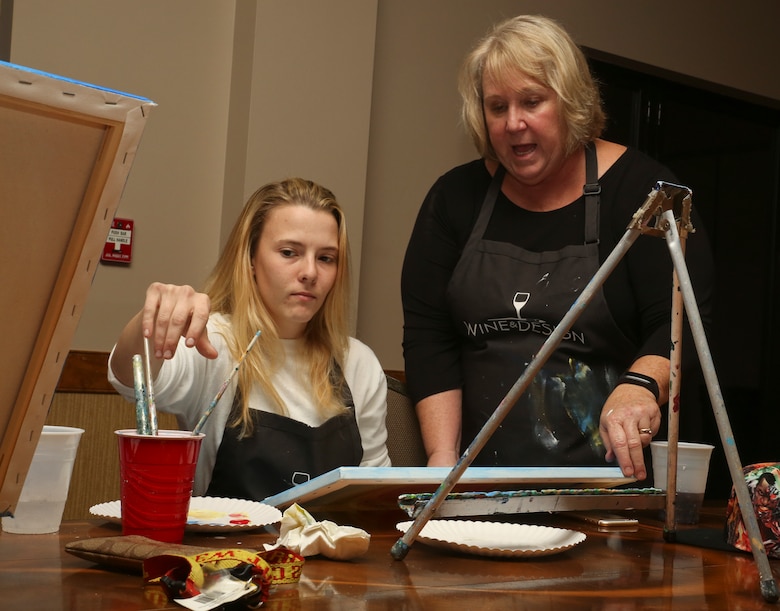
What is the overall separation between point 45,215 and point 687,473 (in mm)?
993

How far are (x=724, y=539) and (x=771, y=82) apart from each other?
11.6 feet

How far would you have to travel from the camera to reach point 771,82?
164 inches

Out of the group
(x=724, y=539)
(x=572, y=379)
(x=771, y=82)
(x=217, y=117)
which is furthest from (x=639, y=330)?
(x=771, y=82)

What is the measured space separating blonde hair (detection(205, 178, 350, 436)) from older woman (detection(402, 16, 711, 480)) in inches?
6.4

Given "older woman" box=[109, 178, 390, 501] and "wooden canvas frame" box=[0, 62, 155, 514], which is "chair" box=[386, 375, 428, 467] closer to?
"older woman" box=[109, 178, 390, 501]

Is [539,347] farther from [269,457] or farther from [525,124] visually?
[269,457]

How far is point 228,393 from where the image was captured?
1.58 metres

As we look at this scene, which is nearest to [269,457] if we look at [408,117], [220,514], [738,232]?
[220,514]

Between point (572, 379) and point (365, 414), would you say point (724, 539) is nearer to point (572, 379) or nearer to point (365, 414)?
point (572, 379)

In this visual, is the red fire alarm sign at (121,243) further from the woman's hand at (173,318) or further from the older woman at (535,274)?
the woman's hand at (173,318)

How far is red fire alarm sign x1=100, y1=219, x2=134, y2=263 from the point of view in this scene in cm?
260

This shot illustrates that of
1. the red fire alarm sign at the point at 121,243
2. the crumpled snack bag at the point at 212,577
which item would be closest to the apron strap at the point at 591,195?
the crumpled snack bag at the point at 212,577

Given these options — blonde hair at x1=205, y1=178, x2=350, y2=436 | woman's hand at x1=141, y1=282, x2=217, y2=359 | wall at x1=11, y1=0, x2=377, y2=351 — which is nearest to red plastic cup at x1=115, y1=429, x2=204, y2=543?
woman's hand at x1=141, y1=282, x2=217, y2=359

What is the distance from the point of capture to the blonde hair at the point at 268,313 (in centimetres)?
166
